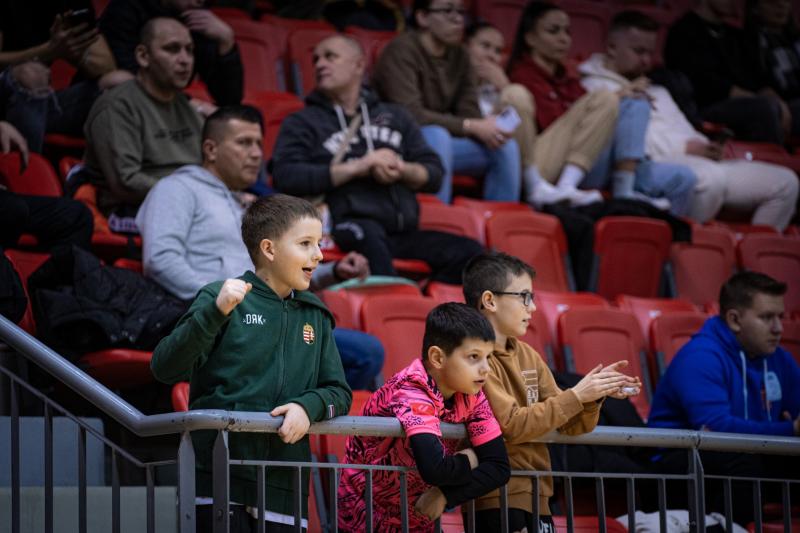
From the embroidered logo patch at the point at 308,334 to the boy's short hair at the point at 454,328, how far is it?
0.33 meters

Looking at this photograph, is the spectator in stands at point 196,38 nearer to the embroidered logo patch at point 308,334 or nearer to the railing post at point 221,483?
the embroidered logo patch at point 308,334

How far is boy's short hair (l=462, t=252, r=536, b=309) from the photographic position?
4137 millimetres

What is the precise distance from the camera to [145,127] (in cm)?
578

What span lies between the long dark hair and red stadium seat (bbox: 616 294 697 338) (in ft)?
6.87

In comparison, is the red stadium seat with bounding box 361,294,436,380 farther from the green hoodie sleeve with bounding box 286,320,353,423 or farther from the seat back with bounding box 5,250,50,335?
the green hoodie sleeve with bounding box 286,320,353,423

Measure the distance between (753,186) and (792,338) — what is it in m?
1.81

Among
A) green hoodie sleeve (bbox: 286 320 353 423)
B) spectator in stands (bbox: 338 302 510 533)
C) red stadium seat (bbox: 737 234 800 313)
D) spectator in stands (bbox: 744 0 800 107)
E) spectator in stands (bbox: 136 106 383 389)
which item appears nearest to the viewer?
green hoodie sleeve (bbox: 286 320 353 423)

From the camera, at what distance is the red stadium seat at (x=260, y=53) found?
25.9 feet

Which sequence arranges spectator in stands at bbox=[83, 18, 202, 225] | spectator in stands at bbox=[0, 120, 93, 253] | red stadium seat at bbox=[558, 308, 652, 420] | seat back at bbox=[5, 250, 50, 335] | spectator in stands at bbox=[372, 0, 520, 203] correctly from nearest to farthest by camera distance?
seat back at bbox=[5, 250, 50, 335] → spectator in stands at bbox=[0, 120, 93, 253] → spectator in stands at bbox=[83, 18, 202, 225] → red stadium seat at bbox=[558, 308, 652, 420] → spectator in stands at bbox=[372, 0, 520, 203]

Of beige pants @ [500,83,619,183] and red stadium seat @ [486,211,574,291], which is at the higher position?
beige pants @ [500,83,619,183]

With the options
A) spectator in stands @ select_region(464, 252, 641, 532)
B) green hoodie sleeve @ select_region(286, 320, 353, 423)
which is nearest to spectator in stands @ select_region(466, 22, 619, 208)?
spectator in stands @ select_region(464, 252, 641, 532)

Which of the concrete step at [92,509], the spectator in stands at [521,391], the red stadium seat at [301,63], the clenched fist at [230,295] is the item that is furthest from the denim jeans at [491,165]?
the clenched fist at [230,295]

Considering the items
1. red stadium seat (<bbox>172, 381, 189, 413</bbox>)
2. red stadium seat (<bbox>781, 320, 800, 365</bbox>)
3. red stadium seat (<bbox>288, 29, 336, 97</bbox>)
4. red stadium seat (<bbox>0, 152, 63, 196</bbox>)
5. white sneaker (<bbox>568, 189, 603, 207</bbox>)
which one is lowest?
red stadium seat (<bbox>781, 320, 800, 365</bbox>)

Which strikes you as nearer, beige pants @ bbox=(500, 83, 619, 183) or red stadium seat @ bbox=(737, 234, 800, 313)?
red stadium seat @ bbox=(737, 234, 800, 313)
